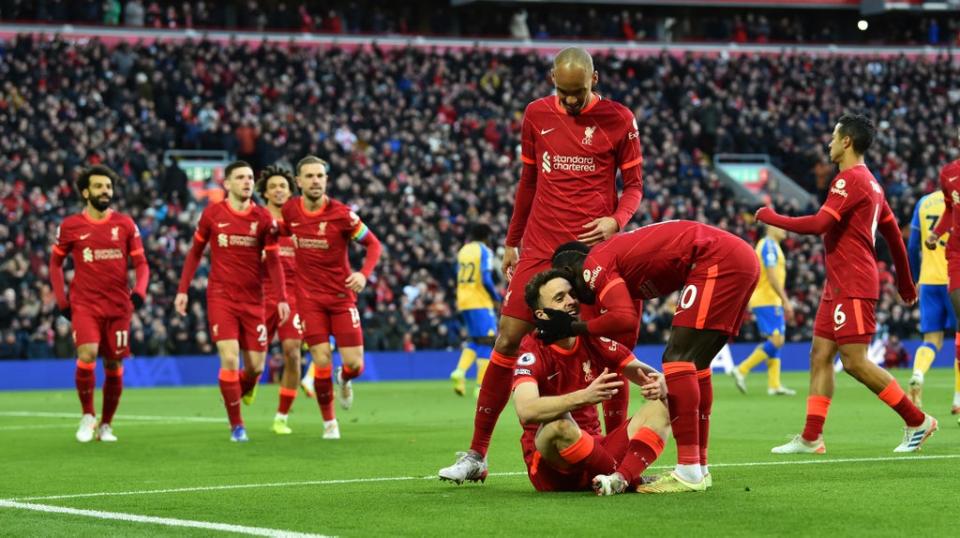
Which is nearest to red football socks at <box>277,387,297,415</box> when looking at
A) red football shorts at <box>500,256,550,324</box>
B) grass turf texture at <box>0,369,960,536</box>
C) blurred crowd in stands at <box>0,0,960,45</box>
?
grass turf texture at <box>0,369,960,536</box>

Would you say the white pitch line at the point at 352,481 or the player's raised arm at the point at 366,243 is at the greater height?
the player's raised arm at the point at 366,243

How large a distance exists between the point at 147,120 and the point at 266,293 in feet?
66.9

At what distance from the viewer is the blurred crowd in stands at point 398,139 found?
1227 inches

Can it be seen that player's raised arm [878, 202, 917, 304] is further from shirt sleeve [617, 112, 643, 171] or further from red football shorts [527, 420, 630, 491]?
red football shorts [527, 420, 630, 491]

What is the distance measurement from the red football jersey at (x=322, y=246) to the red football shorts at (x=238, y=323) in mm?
508

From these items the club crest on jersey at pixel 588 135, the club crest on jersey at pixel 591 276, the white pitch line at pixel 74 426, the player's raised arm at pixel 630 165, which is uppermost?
the club crest on jersey at pixel 588 135

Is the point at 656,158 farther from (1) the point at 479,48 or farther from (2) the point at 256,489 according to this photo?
(2) the point at 256,489

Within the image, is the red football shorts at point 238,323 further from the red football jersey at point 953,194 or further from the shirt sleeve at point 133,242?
the red football jersey at point 953,194

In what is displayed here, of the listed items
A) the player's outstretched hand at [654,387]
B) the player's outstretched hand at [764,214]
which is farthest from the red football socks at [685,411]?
the player's outstretched hand at [764,214]

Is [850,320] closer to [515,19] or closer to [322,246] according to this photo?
[322,246]

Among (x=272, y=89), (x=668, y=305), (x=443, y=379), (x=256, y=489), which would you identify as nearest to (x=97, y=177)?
(x=256, y=489)

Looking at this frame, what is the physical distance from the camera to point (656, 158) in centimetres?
4197

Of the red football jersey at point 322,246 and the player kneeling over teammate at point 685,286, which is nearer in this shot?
the player kneeling over teammate at point 685,286

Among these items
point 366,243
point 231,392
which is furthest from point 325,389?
point 366,243
